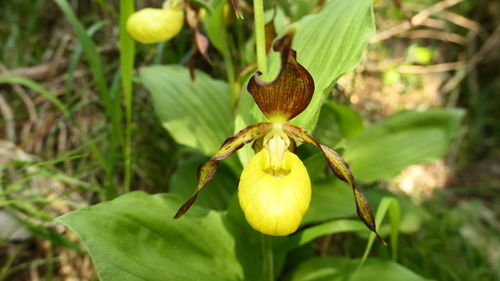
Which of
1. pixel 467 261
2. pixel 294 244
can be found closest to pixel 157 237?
pixel 294 244

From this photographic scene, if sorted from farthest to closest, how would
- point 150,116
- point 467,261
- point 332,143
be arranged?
point 150,116 → point 467,261 → point 332,143

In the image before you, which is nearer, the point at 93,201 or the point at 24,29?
the point at 93,201

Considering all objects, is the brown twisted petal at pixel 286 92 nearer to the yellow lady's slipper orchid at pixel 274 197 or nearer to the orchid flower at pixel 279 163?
the orchid flower at pixel 279 163

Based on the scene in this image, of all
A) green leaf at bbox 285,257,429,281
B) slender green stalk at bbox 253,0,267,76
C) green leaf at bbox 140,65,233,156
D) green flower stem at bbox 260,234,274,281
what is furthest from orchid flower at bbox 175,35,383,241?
green leaf at bbox 140,65,233,156

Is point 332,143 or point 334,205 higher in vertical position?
point 332,143

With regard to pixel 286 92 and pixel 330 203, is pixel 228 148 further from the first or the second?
pixel 330 203

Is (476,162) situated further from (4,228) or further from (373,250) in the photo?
(4,228)

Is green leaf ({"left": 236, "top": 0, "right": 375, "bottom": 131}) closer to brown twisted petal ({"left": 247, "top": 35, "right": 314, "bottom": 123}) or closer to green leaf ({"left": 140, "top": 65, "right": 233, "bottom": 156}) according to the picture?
brown twisted petal ({"left": 247, "top": 35, "right": 314, "bottom": 123})
